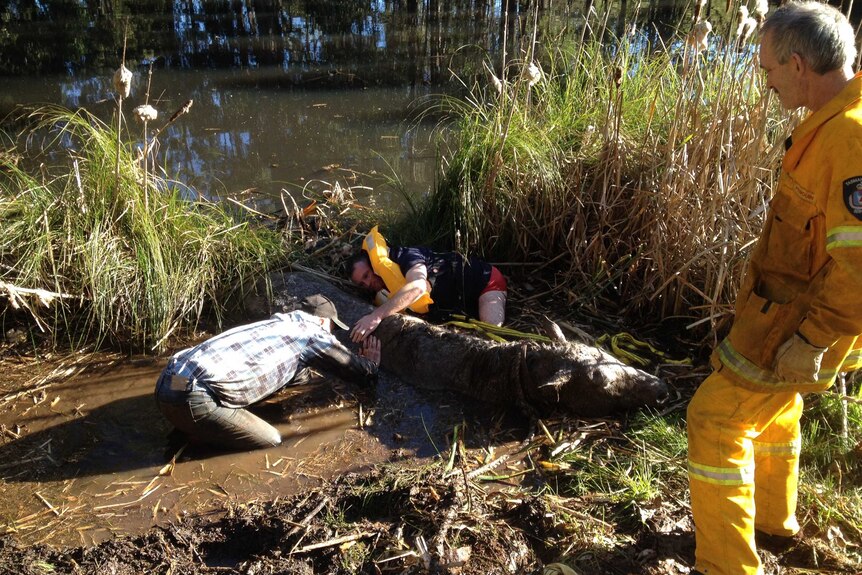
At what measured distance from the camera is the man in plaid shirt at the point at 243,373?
3.25 meters

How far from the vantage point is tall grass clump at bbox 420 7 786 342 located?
3.84 m

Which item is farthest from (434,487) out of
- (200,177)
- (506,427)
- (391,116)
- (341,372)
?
(391,116)

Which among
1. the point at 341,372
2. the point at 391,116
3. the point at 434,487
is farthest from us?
the point at 391,116

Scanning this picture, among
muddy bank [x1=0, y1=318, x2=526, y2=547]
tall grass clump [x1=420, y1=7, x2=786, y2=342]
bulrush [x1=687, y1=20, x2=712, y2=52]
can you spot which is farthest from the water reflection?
muddy bank [x1=0, y1=318, x2=526, y2=547]

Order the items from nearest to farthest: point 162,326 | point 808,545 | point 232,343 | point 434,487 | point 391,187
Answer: point 808,545
point 434,487
point 232,343
point 162,326
point 391,187

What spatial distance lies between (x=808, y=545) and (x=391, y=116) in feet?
22.7

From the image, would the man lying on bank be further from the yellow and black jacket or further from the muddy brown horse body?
the yellow and black jacket

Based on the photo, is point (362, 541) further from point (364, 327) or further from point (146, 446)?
point (364, 327)

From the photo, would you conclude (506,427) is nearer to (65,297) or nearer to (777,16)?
(777,16)

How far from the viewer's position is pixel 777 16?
7.04ft

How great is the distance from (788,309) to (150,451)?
9.15ft

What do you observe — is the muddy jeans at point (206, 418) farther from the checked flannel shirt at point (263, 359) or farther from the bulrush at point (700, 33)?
the bulrush at point (700, 33)

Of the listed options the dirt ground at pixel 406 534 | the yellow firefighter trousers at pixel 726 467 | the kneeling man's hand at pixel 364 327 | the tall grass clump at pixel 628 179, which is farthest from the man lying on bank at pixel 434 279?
the yellow firefighter trousers at pixel 726 467

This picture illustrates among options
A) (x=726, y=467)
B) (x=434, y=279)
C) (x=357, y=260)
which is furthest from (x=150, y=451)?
(x=726, y=467)
